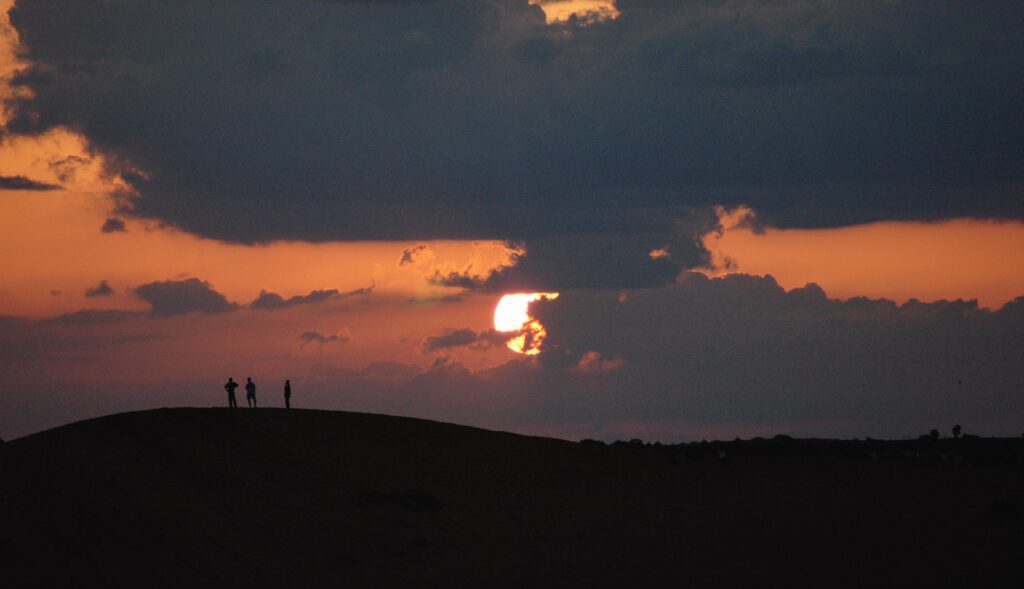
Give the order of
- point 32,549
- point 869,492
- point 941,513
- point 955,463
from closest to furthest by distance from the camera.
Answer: point 32,549
point 941,513
point 869,492
point 955,463

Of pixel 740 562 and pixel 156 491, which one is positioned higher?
pixel 156 491

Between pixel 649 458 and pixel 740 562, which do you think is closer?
pixel 740 562

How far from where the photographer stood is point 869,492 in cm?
4122

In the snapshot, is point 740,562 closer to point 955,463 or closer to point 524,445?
point 524,445

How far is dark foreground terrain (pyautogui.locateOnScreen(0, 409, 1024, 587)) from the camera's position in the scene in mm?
27797

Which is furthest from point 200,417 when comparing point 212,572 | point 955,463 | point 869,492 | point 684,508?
point 955,463

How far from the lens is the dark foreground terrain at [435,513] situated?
91.2 ft

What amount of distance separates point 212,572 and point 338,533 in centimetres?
433

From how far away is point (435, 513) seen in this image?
108ft

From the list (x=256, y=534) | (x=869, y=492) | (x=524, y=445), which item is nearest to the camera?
(x=256, y=534)

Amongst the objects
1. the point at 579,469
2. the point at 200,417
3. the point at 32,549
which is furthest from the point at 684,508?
the point at 32,549

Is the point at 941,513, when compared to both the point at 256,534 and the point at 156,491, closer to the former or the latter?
the point at 256,534

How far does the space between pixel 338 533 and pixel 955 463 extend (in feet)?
90.9

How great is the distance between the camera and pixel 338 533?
3055cm
